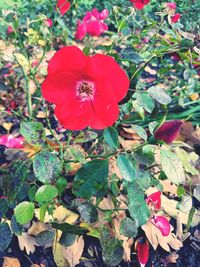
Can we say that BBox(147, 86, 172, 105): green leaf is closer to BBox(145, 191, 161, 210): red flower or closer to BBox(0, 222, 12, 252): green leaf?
BBox(145, 191, 161, 210): red flower

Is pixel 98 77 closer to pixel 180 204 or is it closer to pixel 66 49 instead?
pixel 66 49

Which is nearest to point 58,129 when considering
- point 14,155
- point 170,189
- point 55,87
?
point 14,155

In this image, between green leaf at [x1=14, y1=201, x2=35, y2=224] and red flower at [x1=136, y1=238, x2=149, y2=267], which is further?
red flower at [x1=136, y1=238, x2=149, y2=267]

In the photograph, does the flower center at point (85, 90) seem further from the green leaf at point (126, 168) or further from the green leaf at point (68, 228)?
the green leaf at point (68, 228)

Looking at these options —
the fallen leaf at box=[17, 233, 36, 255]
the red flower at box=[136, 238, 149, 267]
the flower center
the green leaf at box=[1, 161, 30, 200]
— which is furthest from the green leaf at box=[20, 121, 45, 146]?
the red flower at box=[136, 238, 149, 267]

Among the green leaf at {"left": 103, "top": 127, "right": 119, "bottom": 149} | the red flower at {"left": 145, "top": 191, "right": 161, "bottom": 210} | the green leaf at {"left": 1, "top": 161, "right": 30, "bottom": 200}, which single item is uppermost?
the green leaf at {"left": 103, "top": 127, "right": 119, "bottom": 149}

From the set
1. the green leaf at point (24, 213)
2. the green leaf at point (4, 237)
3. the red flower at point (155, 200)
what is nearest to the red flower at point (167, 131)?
the red flower at point (155, 200)
